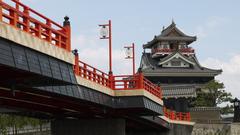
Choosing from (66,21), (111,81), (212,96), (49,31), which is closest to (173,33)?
(212,96)

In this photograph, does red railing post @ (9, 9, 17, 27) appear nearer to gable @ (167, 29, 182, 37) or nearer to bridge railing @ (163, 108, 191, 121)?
bridge railing @ (163, 108, 191, 121)

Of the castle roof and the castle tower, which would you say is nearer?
the castle tower

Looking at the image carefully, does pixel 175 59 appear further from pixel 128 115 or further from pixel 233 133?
pixel 128 115

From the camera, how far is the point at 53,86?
61.4ft

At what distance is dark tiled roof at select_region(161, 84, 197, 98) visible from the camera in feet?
198

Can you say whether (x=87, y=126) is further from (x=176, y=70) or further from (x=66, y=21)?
(x=176, y=70)

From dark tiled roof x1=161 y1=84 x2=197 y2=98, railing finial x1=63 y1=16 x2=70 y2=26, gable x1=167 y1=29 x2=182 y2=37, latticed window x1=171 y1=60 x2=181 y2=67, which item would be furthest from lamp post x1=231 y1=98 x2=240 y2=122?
railing finial x1=63 y1=16 x2=70 y2=26

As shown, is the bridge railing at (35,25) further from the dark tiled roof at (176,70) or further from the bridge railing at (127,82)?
the dark tiled roof at (176,70)

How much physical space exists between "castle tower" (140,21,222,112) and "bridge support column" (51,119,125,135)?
113 ft

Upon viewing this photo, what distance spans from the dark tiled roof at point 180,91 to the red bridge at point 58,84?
21.8 m

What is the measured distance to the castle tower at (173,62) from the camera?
249 ft

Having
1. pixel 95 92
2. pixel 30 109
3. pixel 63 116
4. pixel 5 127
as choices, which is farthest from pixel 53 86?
pixel 5 127

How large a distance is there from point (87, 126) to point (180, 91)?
105 feet

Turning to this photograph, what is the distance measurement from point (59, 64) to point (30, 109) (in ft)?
32.8
